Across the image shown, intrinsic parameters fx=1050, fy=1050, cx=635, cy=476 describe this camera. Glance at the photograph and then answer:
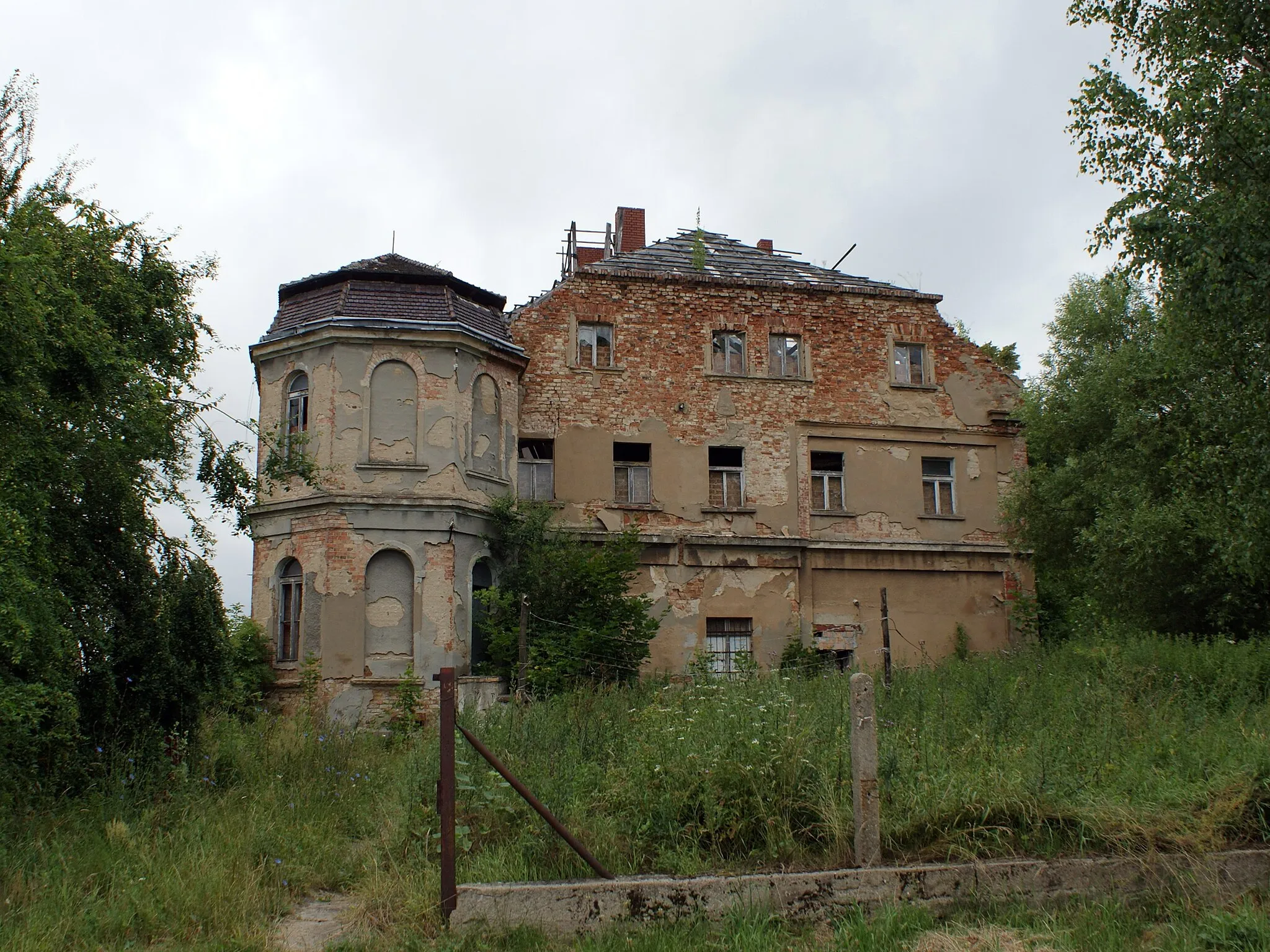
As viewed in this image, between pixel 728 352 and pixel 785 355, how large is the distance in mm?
1317

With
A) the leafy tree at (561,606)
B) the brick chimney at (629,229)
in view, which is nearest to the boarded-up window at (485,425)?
the leafy tree at (561,606)

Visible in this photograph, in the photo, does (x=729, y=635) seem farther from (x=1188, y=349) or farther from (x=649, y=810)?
(x=649, y=810)

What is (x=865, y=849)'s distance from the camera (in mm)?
7469

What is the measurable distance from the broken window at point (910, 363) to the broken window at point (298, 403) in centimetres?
1251

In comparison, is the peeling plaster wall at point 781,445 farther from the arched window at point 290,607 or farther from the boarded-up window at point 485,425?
the arched window at point 290,607

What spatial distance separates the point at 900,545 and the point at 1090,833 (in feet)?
47.7

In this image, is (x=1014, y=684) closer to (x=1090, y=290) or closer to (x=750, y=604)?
(x=750, y=604)

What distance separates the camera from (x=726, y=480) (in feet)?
72.3

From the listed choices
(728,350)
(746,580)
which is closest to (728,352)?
(728,350)

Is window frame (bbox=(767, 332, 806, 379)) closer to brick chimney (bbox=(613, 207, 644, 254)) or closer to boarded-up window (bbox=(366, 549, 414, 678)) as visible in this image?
brick chimney (bbox=(613, 207, 644, 254))

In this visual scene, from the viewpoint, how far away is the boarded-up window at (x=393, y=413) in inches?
719

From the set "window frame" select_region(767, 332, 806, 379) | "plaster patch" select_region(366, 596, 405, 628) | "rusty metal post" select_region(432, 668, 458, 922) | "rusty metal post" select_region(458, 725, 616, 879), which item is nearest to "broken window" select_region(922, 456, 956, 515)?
"window frame" select_region(767, 332, 806, 379)

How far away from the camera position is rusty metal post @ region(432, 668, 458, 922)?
276 inches

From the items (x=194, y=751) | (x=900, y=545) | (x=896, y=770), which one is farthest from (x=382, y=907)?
(x=900, y=545)
